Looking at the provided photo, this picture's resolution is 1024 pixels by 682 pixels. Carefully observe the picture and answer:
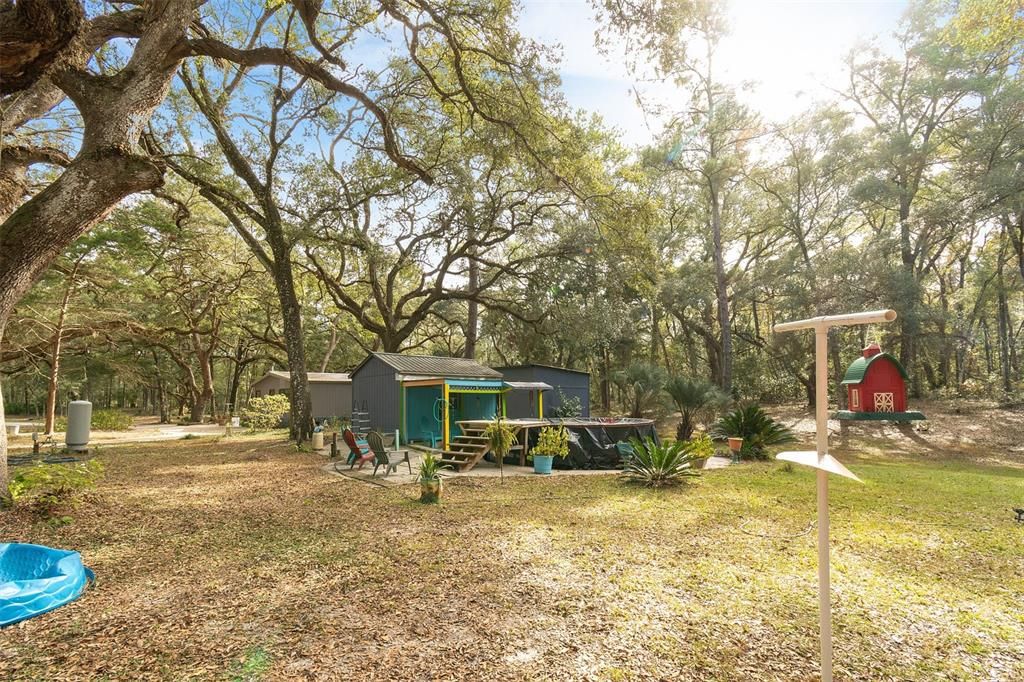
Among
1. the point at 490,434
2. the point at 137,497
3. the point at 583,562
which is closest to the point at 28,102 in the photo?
the point at 137,497

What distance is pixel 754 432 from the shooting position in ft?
43.9

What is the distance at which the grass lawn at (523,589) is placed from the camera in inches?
114

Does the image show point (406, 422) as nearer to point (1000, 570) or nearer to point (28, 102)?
point (28, 102)

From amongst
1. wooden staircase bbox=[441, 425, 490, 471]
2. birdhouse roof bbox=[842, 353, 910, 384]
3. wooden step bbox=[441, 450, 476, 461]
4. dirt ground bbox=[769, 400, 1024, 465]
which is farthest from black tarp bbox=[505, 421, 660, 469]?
dirt ground bbox=[769, 400, 1024, 465]

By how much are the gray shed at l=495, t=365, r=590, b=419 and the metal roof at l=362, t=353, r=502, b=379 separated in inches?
109

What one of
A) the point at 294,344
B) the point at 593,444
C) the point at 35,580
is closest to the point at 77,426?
the point at 294,344

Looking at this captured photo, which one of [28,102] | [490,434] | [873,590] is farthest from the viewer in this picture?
[490,434]

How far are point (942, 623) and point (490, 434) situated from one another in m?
7.34

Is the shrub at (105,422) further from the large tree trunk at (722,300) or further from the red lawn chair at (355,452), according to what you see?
the large tree trunk at (722,300)

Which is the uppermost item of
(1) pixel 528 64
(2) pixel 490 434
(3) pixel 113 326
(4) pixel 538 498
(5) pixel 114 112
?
(1) pixel 528 64

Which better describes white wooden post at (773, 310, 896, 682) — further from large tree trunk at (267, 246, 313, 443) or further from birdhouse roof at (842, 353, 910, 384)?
large tree trunk at (267, 246, 313, 443)

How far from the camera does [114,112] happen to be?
6273mm

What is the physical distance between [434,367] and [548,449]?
6667 millimetres

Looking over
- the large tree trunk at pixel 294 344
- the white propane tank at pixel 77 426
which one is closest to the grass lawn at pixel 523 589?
the white propane tank at pixel 77 426
